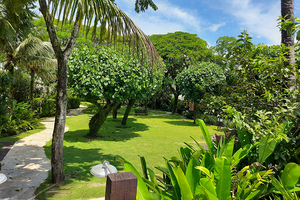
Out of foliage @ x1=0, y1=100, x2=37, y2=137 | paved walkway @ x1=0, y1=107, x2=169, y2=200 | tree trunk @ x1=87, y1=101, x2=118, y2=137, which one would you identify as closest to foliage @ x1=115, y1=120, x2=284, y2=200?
paved walkway @ x1=0, y1=107, x2=169, y2=200

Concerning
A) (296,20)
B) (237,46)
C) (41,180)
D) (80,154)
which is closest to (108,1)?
(237,46)

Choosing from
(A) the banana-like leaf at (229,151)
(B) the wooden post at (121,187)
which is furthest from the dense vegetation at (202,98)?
(B) the wooden post at (121,187)

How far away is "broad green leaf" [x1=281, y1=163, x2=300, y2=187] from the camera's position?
1.92m

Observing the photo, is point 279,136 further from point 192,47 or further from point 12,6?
point 192,47

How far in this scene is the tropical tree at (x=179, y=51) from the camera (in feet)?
71.0

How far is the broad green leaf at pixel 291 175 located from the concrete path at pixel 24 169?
4083 millimetres

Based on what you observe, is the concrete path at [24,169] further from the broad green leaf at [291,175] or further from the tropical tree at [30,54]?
the tropical tree at [30,54]

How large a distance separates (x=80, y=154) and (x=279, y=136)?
5.97 m

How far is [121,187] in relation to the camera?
139 cm

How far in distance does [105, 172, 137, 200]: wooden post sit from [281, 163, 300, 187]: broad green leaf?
1.61 m

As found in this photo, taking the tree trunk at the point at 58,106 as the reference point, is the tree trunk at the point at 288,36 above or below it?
above

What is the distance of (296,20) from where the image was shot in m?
2.50

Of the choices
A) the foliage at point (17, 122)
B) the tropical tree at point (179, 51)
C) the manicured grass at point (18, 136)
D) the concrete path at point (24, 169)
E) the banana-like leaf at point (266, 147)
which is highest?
the tropical tree at point (179, 51)

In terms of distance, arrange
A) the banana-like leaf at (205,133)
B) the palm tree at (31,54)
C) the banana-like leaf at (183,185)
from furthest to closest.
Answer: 1. the palm tree at (31,54)
2. the banana-like leaf at (205,133)
3. the banana-like leaf at (183,185)
